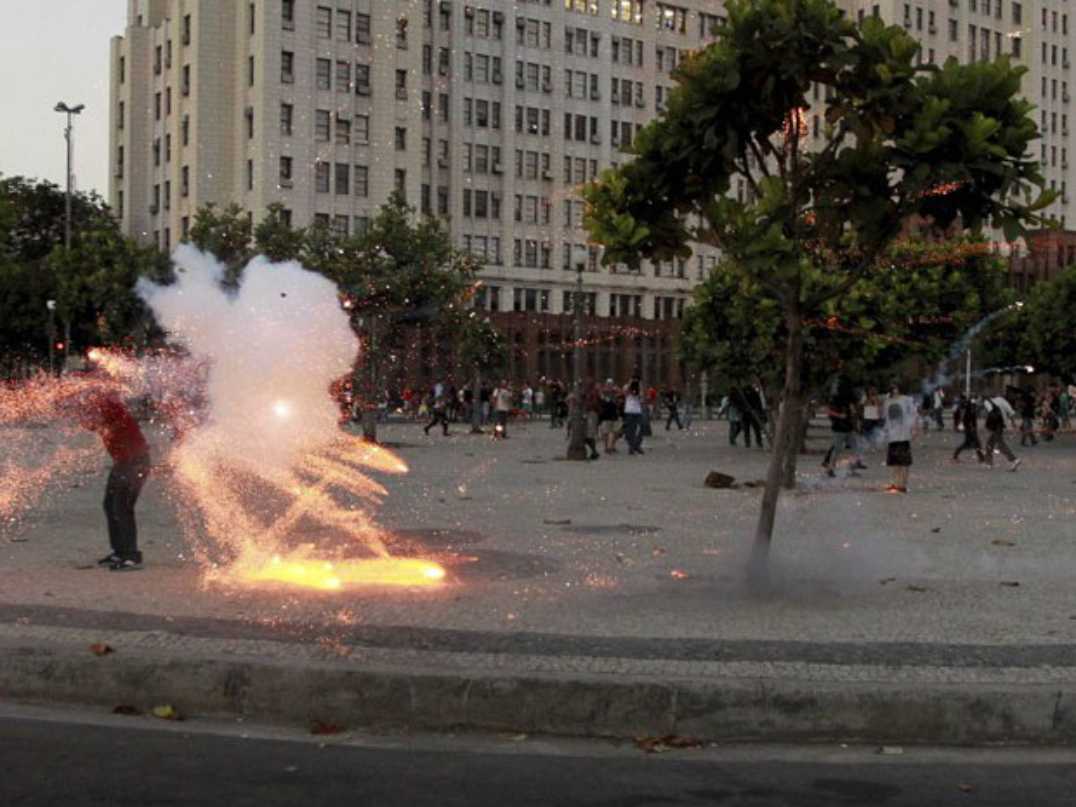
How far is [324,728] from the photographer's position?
20.6 ft

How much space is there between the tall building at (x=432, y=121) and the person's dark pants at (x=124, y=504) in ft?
203

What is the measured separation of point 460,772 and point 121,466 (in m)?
5.89

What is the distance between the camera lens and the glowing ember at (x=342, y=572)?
971cm

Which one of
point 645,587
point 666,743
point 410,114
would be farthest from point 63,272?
point 666,743

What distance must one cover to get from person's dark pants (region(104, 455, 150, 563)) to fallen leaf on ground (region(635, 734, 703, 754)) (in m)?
5.50

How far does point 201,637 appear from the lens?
7.35m

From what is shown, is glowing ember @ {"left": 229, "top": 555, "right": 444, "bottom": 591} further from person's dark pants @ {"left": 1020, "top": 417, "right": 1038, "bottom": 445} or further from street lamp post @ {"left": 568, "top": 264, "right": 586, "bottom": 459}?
person's dark pants @ {"left": 1020, "top": 417, "right": 1038, "bottom": 445}

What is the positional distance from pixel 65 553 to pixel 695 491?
34.0 feet

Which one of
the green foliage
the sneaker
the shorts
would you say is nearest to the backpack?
the shorts

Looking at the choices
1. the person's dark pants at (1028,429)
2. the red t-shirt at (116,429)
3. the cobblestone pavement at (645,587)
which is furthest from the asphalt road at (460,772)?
the person's dark pants at (1028,429)

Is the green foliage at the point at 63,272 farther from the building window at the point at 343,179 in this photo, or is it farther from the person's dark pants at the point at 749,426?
the person's dark pants at the point at 749,426

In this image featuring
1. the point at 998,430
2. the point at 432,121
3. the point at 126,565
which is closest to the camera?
the point at 126,565

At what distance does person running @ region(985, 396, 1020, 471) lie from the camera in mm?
25875

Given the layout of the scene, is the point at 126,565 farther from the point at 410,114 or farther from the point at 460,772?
the point at 410,114
